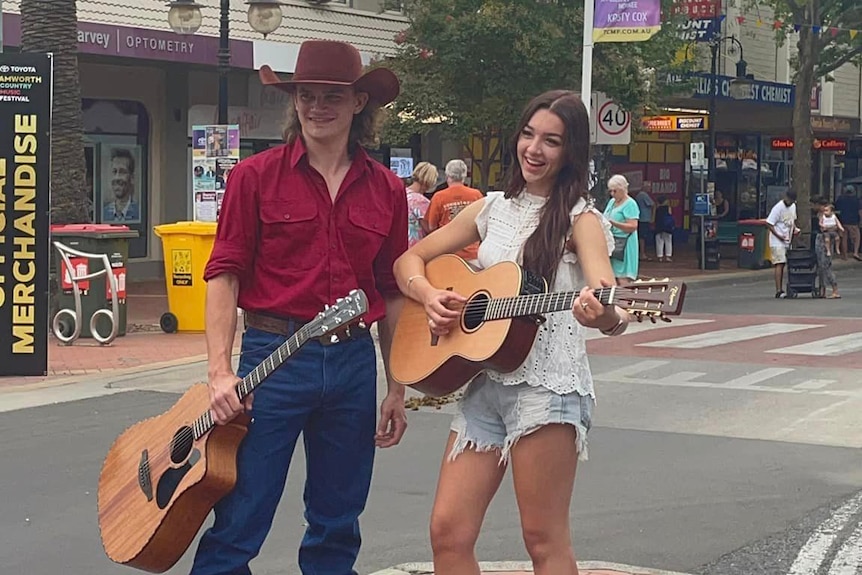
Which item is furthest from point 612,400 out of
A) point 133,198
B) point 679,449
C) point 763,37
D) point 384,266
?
point 763,37

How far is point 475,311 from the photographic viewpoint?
4.12m

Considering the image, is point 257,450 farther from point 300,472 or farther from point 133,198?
point 133,198

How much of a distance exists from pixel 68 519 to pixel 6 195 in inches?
211

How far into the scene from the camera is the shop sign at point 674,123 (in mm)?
28672

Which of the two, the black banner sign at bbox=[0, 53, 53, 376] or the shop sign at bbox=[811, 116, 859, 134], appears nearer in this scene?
the black banner sign at bbox=[0, 53, 53, 376]

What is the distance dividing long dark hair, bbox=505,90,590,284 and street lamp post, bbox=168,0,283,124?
14.3 m

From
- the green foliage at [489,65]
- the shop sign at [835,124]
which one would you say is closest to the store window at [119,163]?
the green foliage at [489,65]

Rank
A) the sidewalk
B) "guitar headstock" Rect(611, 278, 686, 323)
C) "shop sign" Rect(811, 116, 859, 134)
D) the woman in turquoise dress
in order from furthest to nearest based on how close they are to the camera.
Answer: "shop sign" Rect(811, 116, 859, 134)
the woman in turquoise dress
the sidewalk
"guitar headstock" Rect(611, 278, 686, 323)

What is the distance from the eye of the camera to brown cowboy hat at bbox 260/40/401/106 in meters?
4.23

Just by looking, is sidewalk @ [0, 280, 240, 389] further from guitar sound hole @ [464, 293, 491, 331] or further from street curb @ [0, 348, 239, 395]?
guitar sound hole @ [464, 293, 491, 331]

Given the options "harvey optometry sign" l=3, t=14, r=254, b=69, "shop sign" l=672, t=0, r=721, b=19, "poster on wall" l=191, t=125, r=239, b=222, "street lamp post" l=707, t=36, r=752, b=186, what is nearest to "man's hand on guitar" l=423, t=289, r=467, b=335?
"poster on wall" l=191, t=125, r=239, b=222

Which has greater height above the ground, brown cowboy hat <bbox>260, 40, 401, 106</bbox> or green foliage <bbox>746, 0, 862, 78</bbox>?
green foliage <bbox>746, 0, 862, 78</bbox>

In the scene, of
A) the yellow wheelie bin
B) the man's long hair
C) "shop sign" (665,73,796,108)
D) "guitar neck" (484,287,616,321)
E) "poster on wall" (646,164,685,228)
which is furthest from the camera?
"poster on wall" (646,164,685,228)

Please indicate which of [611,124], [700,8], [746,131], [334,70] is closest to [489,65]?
[611,124]
